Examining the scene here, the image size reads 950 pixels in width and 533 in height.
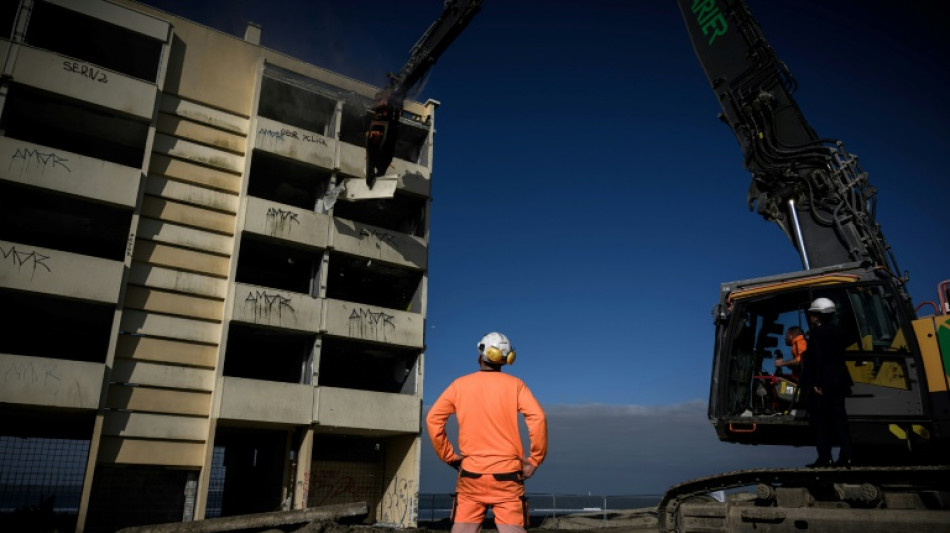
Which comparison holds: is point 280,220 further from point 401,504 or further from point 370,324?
point 401,504

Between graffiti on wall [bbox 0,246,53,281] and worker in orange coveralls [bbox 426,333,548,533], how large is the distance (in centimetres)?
2082

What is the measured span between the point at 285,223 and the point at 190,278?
4.10m

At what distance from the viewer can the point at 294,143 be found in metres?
27.3

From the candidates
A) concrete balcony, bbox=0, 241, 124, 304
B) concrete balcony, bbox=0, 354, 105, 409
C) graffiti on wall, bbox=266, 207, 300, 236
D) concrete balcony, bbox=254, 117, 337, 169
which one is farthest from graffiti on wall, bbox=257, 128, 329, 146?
concrete balcony, bbox=0, 354, 105, 409

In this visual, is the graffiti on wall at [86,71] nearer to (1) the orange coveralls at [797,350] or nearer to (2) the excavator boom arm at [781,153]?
(2) the excavator boom arm at [781,153]

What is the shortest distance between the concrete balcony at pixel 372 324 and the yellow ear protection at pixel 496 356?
72.0 feet

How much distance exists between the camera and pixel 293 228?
1038 inches

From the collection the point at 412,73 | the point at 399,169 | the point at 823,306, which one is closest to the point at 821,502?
the point at 823,306

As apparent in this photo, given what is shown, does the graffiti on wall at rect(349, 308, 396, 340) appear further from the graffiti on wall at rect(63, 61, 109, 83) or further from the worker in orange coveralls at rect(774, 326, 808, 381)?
the worker in orange coveralls at rect(774, 326, 808, 381)

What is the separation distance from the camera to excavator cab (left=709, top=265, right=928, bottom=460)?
7.09 m

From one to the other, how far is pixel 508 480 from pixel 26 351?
25.0m

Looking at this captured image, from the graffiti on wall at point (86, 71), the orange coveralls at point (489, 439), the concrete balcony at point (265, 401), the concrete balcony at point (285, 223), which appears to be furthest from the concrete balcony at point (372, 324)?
the orange coveralls at point (489, 439)

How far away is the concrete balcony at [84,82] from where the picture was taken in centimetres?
2205

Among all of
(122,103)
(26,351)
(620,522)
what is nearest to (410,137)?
(122,103)
